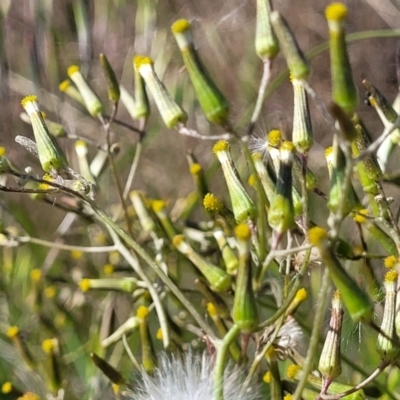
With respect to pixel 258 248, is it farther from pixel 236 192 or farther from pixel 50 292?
pixel 50 292

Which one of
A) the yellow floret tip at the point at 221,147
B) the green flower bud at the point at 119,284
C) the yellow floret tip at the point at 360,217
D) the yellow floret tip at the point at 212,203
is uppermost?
the yellow floret tip at the point at 221,147

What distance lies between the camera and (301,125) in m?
0.65

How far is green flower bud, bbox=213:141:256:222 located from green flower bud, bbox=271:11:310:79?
139 mm

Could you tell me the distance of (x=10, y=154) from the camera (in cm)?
203

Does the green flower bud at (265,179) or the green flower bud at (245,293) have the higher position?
the green flower bud at (265,179)

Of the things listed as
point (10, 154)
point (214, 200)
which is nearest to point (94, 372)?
point (214, 200)

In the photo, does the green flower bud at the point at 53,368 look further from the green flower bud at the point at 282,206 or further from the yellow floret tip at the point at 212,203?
the green flower bud at the point at 282,206

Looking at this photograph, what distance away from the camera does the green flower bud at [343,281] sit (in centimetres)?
52

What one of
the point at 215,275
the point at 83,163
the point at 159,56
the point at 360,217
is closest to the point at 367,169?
the point at 360,217

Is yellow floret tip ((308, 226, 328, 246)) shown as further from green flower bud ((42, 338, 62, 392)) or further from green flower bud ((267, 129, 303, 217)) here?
green flower bud ((42, 338, 62, 392))

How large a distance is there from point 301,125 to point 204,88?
0.11 meters

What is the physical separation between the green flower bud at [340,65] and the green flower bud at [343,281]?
13cm

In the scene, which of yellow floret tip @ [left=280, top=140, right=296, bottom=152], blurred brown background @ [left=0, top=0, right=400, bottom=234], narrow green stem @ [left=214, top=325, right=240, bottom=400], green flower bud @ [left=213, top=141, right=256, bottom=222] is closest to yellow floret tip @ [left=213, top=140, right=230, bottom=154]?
green flower bud @ [left=213, top=141, right=256, bottom=222]

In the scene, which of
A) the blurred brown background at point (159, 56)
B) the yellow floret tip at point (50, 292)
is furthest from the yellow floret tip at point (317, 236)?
the blurred brown background at point (159, 56)
